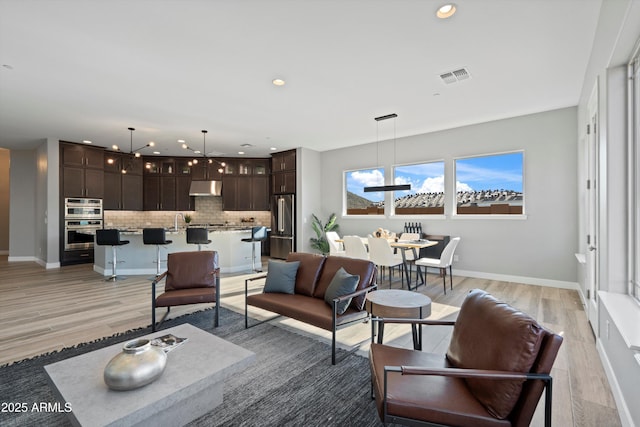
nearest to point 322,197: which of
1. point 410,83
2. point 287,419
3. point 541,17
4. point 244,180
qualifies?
point 244,180

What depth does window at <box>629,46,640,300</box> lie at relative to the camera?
236cm

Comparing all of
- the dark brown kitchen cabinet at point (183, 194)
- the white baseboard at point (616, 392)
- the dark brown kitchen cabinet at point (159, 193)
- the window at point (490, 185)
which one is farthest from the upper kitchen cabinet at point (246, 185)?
the white baseboard at point (616, 392)

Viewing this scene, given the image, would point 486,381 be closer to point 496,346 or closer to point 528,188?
point 496,346

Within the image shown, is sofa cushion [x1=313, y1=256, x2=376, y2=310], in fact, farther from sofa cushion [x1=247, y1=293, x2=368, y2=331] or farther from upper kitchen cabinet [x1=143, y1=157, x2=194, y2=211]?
upper kitchen cabinet [x1=143, y1=157, x2=194, y2=211]

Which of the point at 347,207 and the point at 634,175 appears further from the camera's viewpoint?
the point at 347,207

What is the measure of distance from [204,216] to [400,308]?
8.56 m

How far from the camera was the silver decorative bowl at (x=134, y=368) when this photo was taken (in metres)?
1.61

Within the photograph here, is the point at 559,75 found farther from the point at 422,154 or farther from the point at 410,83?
the point at 422,154

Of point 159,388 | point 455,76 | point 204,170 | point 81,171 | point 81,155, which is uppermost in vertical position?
point 455,76

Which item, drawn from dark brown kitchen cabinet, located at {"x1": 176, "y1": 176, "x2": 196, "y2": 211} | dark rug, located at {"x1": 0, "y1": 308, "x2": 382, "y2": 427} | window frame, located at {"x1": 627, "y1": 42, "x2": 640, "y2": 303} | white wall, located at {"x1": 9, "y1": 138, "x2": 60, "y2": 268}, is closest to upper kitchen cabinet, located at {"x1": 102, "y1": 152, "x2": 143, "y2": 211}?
dark brown kitchen cabinet, located at {"x1": 176, "y1": 176, "x2": 196, "y2": 211}

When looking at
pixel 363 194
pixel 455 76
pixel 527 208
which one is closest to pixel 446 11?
pixel 455 76

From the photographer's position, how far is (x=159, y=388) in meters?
1.66

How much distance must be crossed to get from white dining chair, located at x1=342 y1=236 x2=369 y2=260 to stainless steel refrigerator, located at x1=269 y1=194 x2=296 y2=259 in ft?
10.1

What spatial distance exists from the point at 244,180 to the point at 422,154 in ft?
17.8
